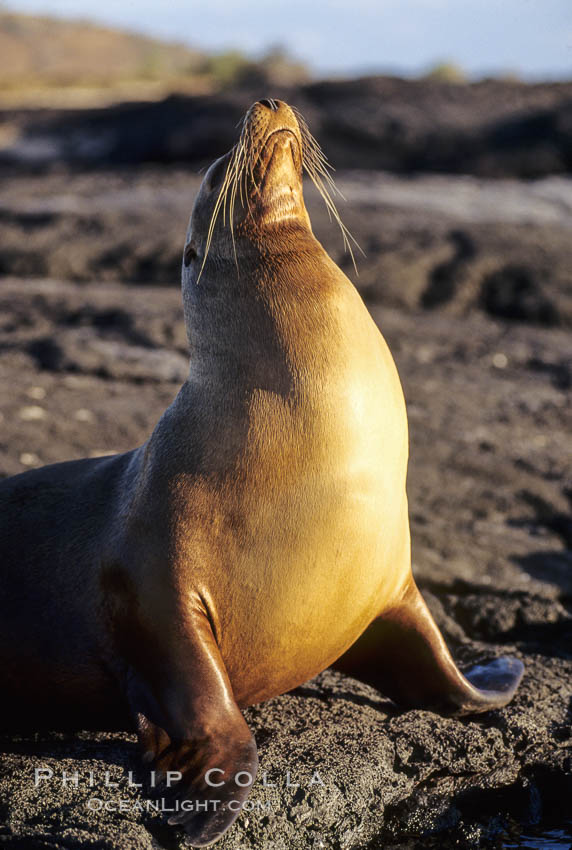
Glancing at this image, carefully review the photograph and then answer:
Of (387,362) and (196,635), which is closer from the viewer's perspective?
(196,635)

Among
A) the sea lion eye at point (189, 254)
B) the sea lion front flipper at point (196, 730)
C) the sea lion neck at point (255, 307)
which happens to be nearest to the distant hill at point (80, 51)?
the sea lion eye at point (189, 254)

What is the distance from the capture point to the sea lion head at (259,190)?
3254mm

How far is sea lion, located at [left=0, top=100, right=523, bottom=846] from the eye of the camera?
9.59 feet

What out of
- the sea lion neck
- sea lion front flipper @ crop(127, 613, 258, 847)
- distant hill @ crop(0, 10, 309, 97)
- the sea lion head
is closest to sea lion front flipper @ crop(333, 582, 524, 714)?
sea lion front flipper @ crop(127, 613, 258, 847)

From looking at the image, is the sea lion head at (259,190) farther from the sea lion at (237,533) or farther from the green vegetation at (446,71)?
the green vegetation at (446,71)

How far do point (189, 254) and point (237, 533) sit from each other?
103 cm

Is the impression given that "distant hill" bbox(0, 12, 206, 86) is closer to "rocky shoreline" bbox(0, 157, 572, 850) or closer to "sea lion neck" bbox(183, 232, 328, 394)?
"rocky shoreline" bbox(0, 157, 572, 850)

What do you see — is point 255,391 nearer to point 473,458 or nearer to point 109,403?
point 473,458

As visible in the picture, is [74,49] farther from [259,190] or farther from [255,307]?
[255,307]

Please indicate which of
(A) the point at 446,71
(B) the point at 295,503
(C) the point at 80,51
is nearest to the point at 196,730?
(B) the point at 295,503

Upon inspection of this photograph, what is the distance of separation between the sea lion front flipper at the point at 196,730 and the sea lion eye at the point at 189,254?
1.21 m

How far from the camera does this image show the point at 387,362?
3193 mm

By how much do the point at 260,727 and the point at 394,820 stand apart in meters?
0.53

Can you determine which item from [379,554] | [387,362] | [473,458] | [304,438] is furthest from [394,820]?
[473,458]
